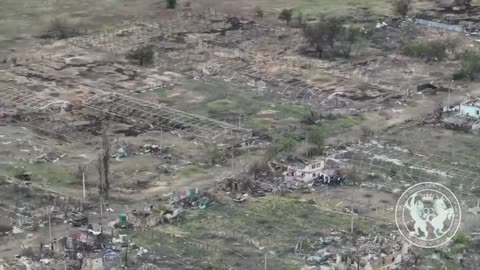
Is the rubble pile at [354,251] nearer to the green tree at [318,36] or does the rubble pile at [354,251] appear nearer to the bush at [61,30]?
the green tree at [318,36]

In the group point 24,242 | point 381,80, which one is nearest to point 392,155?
point 381,80

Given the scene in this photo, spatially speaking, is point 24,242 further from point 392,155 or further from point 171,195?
point 392,155

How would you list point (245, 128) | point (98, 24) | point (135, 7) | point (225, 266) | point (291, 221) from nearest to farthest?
point (225, 266), point (291, 221), point (245, 128), point (98, 24), point (135, 7)

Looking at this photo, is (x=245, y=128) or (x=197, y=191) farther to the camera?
(x=245, y=128)

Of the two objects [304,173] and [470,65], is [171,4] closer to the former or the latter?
[470,65]

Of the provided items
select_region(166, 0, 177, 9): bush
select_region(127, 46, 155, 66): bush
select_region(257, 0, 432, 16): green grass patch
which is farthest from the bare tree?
select_region(257, 0, 432, 16): green grass patch

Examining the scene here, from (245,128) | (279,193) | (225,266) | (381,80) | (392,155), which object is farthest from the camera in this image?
(381,80)
